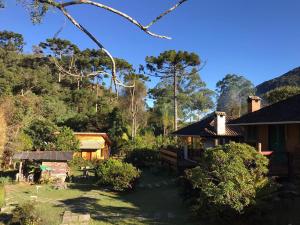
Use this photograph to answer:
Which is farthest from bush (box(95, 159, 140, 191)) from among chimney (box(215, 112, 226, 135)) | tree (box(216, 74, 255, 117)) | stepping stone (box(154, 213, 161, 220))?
tree (box(216, 74, 255, 117))

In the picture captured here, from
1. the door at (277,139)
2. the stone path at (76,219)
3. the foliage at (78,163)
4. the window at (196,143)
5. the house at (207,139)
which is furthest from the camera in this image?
the foliage at (78,163)

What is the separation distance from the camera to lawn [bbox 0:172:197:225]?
13164 mm

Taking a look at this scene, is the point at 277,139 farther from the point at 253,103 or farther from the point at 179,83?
the point at 179,83

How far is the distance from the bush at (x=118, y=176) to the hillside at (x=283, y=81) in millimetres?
54184

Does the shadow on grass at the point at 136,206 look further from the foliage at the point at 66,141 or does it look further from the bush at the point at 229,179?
the foliage at the point at 66,141

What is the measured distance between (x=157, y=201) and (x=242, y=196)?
6324mm

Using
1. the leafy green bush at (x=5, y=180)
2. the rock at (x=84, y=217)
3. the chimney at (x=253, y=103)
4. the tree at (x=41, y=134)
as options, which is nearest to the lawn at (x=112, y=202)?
the rock at (x=84, y=217)

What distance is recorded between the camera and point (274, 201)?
12578mm

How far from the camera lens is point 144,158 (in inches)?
1184

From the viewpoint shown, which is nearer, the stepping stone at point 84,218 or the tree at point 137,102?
the stepping stone at point 84,218

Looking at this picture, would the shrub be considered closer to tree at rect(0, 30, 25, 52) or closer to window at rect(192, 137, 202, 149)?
window at rect(192, 137, 202, 149)

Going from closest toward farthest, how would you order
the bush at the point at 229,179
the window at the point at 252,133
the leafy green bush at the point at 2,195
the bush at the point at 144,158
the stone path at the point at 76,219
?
the bush at the point at 229,179, the stone path at the point at 76,219, the leafy green bush at the point at 2,195, the window at the point at 252,133, the bush at the point at 144,158

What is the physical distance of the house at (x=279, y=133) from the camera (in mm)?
14609

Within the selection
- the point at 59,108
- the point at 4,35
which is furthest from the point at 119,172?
the point at 4,35
